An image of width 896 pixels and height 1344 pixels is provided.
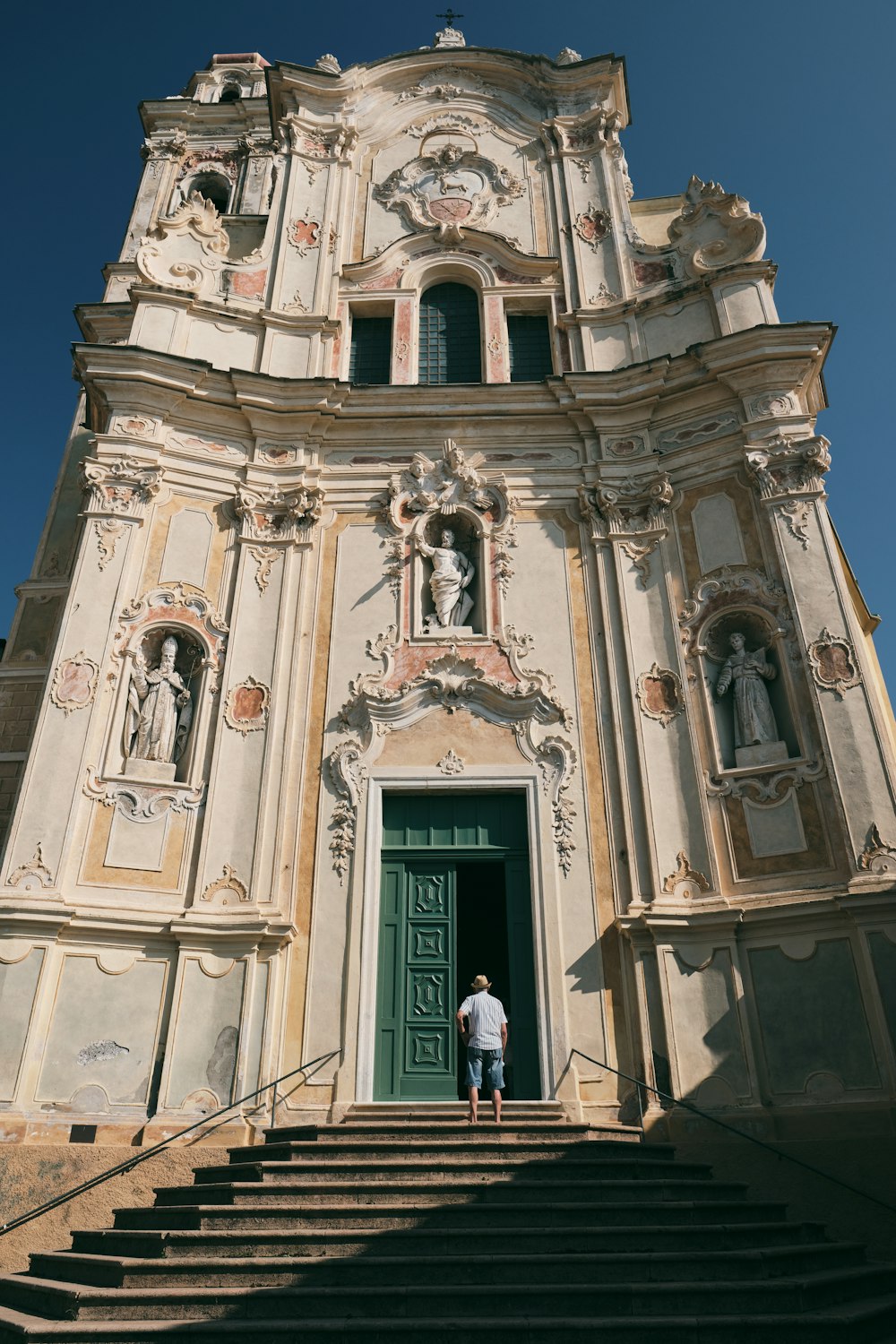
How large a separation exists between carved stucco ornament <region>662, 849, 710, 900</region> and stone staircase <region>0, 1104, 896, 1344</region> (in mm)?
2942

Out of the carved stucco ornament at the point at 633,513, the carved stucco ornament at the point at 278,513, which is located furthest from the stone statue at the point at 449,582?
the carved stucco ornament at the point at 633,513

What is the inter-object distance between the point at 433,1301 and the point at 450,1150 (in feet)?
7.01

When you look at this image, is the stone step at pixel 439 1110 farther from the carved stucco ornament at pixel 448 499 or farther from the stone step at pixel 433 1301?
the carved stucco ornament at pixel 448 499

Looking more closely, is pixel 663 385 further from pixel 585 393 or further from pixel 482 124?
pixel 482 124

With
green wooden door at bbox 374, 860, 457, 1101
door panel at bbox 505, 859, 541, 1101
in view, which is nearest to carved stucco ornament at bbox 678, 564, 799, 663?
door panel at bbox 505, 859, 541, 1101

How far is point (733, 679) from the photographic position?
11.5 m

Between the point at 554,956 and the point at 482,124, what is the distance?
1424 centimetres

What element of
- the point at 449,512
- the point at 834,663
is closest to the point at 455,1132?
the point at 834,663

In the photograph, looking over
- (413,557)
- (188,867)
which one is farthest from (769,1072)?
(413,557)

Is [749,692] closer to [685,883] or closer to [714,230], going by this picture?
[685,883]

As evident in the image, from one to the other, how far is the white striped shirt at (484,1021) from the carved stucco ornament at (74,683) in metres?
5.49

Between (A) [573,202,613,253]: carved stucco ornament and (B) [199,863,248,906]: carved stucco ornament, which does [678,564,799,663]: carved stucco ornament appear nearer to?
(B) [199,863,248,906]: carved stucco ornament

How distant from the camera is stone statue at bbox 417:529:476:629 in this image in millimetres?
12539

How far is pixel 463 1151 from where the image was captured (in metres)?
7.81
